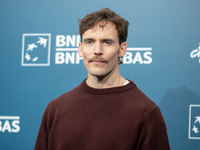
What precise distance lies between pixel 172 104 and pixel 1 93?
1.37 metres

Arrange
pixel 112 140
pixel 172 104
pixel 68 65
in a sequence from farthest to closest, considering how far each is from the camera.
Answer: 1. pixel 68 65
2. pixel 172 104
3. pixel 112 140

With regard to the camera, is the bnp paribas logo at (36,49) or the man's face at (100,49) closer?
the man's face at (100,49)

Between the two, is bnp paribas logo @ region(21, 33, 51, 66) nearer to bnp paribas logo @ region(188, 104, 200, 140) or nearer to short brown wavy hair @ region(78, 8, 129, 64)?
short brown wavy hair @ region(78, 8, 129, 64)

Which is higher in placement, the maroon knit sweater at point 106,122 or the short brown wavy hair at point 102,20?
the short brown wavy hair at point 102,20

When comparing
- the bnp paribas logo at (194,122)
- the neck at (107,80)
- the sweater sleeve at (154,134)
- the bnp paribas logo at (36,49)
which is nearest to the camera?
the sweater sleeve at (154,134)

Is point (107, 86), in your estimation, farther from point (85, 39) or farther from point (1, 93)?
point (1, 93)

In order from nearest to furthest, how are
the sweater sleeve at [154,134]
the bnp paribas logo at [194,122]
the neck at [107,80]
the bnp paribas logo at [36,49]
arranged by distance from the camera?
1. the sweater sleeve at [154,134]
2. the neck at [107,80]
3. the bnp paribas logo at [194,122]
4. the bnp paribas logo at [36,49]

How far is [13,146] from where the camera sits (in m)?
1.99

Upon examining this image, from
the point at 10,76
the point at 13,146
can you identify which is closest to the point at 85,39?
the point at 10,76

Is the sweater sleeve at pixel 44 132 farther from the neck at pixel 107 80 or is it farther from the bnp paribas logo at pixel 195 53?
the bnp paribas logo at pixel 195 53

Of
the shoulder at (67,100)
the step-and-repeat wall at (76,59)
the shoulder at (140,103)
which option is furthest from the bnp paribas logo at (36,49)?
the shoulder at (140,103)

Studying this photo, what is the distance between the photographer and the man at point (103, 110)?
3.44 ft

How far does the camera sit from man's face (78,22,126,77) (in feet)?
3.62

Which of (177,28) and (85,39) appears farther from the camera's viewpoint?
(177,28)
